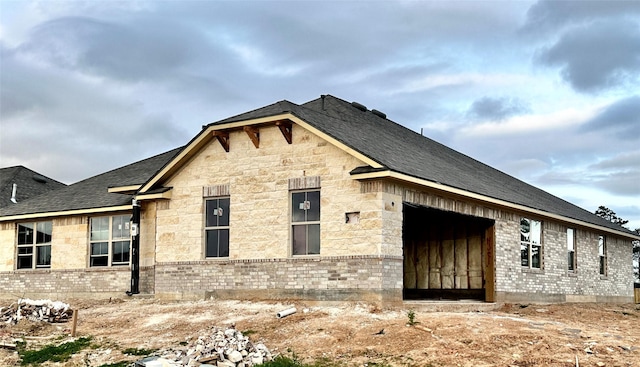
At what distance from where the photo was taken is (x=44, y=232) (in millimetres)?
27828

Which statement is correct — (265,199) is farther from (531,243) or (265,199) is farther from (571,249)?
(571,249)

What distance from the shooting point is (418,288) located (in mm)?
26906

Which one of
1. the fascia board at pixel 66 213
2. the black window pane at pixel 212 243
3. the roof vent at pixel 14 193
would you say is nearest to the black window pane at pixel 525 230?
the black window pane at pixel 212 243

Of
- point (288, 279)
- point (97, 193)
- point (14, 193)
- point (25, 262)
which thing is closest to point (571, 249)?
point (288, 279)

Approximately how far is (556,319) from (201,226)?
1016cm

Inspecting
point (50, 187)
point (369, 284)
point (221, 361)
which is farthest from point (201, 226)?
point (50, 187)

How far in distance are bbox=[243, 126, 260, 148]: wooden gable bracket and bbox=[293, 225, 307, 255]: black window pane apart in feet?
8.71

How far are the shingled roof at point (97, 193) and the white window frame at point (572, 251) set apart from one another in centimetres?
1513

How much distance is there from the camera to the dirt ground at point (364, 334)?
1497 centimetres

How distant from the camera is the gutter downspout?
24.7m

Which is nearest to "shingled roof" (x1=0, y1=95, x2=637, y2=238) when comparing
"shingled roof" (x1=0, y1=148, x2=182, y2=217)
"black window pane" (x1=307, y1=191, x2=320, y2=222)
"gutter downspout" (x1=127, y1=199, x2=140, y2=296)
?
"shingled roof" (x1=0, y1=148, x2=182, y2=217)

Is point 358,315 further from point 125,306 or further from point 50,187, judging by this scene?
point 50,187

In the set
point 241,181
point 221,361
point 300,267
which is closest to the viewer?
point 221,361

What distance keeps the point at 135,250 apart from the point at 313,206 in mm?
7176
